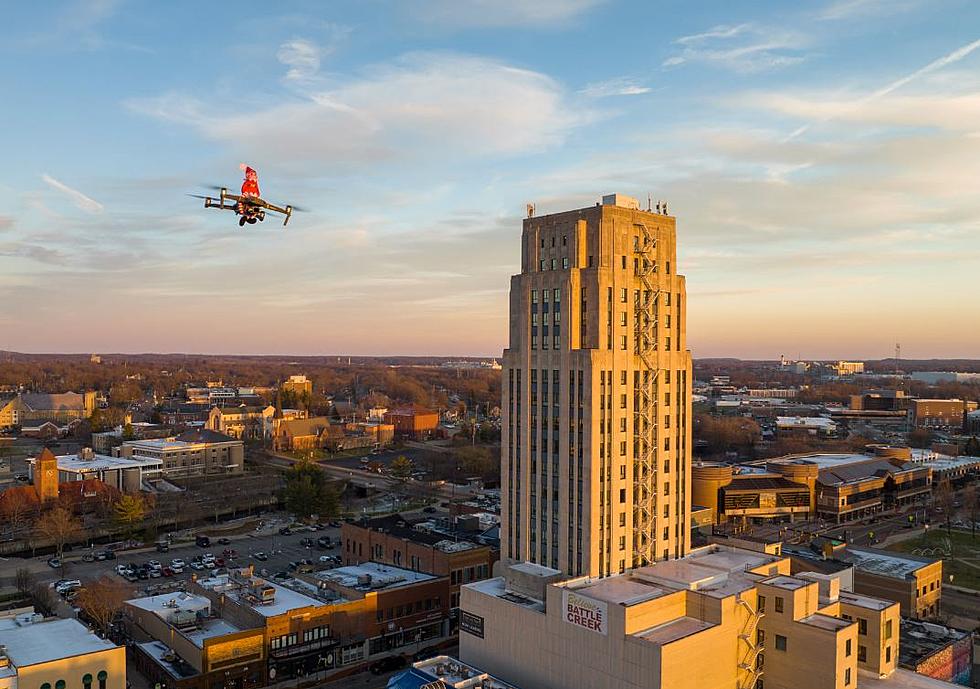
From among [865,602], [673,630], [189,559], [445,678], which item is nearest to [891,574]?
[865,602]

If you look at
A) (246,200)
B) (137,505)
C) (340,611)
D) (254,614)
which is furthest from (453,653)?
(137,505)

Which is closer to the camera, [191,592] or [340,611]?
[340,611]

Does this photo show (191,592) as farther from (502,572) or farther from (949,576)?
(949,576)

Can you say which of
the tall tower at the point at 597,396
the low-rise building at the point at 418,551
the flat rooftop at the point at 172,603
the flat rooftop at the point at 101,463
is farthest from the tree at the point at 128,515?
the tall tower at the point at 597,396

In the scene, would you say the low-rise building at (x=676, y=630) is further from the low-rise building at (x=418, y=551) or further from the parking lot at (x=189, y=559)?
the parking lot at (x=189, y=559)

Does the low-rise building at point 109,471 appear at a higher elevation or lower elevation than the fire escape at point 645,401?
lower

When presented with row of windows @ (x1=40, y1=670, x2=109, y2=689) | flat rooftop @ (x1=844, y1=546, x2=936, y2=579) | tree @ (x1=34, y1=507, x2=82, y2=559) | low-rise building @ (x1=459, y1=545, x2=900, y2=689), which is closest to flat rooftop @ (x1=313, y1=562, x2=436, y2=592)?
low-rise building @ (x1=459, y1=545, x2=900, y2=689)
